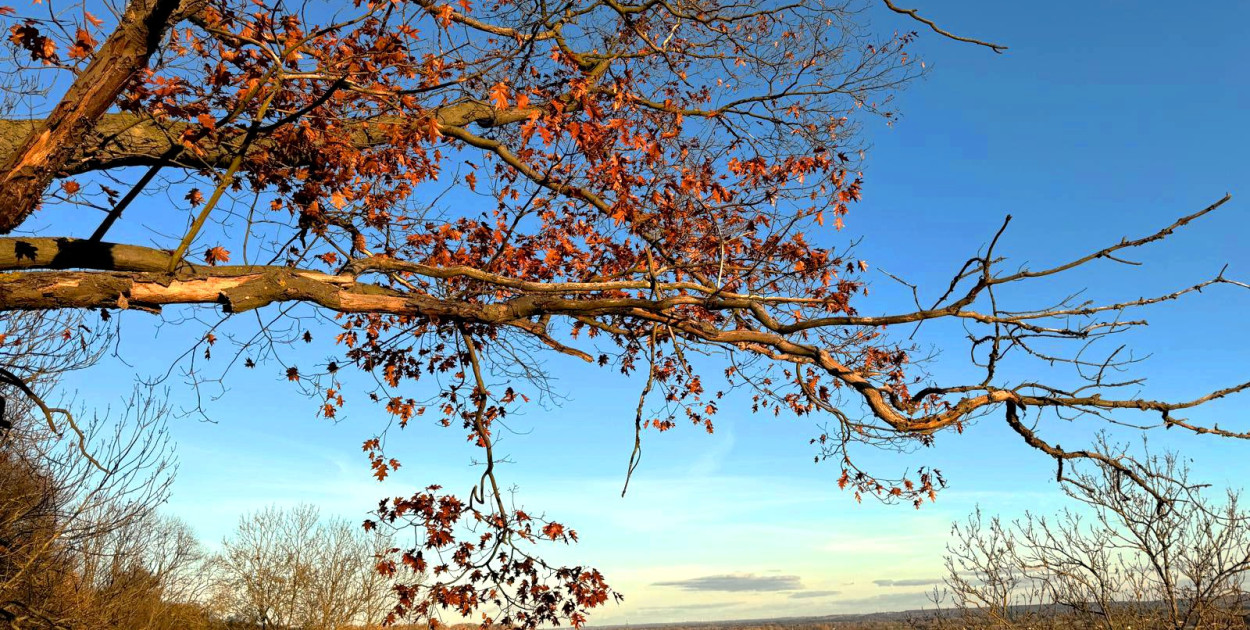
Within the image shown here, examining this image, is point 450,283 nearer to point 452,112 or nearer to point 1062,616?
point 452,112

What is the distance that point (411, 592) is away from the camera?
24.3 ft

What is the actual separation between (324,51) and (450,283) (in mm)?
2202

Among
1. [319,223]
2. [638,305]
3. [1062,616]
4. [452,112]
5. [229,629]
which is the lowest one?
[229,629]

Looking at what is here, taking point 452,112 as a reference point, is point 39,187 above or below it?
below

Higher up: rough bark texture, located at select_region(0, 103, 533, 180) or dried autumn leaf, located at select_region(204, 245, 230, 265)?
rough bark texture, located at select_region(0, 103, 533, 180)

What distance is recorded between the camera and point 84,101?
540 cm

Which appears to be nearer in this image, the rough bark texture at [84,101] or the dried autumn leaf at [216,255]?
the rough bark texture at [84,101]

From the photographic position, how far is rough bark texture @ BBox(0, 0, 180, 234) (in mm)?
5391

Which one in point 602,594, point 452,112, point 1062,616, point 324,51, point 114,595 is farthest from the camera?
point 114,595

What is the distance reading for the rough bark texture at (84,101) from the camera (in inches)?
212

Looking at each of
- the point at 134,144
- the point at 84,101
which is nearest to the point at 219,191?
the point at 84,101

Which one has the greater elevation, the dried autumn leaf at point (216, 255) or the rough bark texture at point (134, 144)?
the rough bark texture at point (134, 144)

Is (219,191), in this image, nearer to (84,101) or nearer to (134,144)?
(84,101)

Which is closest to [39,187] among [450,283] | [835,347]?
[450,283]
